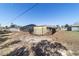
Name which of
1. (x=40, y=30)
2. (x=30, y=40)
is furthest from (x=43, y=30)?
(x=30, y=40)

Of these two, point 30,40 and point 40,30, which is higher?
point 40,30

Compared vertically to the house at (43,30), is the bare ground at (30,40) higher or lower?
lower

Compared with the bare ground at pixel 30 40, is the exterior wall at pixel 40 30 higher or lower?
higher

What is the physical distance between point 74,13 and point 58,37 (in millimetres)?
343

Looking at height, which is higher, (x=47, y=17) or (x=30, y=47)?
(x=47, y=17)

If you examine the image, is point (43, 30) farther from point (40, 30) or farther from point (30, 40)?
point (30, 40)

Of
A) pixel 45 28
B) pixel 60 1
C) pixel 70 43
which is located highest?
pixel 60 1

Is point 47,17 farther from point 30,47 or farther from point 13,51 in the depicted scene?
point 13,51

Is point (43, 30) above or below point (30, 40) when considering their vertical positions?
above

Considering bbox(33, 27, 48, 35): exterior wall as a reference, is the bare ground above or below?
below

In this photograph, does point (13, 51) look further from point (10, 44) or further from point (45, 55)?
point (45, 55)

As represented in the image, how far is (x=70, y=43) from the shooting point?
90.0 inches

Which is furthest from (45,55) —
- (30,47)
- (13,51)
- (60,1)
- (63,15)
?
(60,1)

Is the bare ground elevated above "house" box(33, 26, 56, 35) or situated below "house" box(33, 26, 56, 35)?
below
